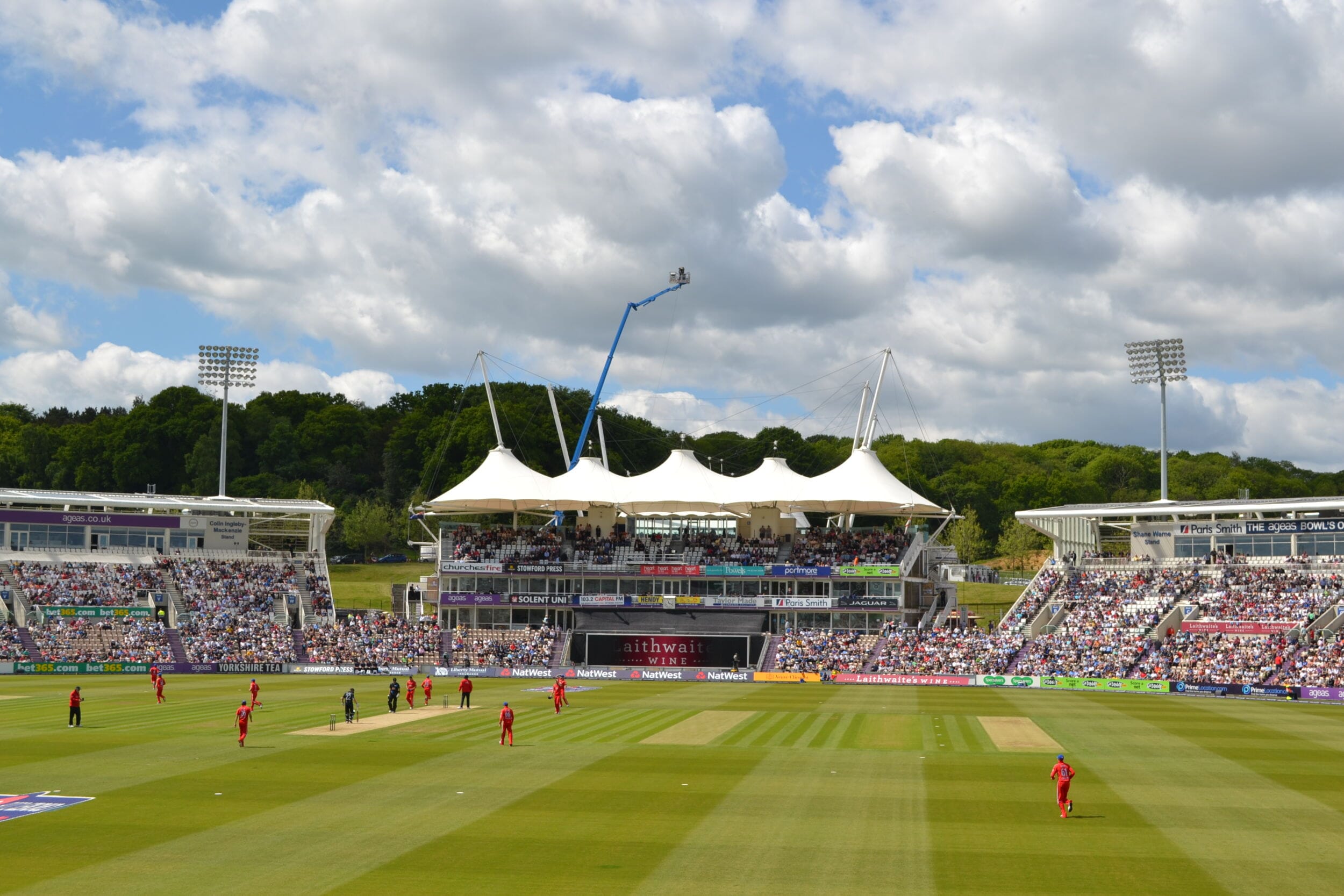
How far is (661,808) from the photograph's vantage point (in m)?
22.8

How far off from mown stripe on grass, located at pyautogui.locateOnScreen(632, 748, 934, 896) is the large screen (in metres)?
41.4

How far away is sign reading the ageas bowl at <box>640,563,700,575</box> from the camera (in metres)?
71.9

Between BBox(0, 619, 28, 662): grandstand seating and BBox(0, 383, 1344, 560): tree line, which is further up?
BBox(0, 383, 1344, 560): tree line

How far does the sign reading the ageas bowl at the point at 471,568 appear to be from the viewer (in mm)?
73688

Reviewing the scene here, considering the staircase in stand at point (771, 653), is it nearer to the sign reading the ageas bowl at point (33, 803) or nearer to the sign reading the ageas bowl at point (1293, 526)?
the sign reading the ageas bowl at point (1293, 526)

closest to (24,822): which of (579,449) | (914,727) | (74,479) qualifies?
(914,727)

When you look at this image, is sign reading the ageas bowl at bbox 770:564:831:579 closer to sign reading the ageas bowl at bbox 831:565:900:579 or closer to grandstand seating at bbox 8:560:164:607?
sign reading the ageas bowl at bbox 831:565:900:579

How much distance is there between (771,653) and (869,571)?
7.84 m

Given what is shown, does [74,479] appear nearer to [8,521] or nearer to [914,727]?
[8,521]

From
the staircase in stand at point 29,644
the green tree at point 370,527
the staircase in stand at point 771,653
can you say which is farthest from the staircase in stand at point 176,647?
the green tree at point 370,527

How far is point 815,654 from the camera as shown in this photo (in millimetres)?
65125

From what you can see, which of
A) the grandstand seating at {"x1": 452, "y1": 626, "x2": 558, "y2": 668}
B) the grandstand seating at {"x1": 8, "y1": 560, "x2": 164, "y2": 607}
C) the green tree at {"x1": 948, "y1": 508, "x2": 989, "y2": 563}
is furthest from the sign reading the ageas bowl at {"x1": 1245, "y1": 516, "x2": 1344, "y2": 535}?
the grandstand seating at {"x1": 8, "y1": 560, "x2": 164, "y2": 607}

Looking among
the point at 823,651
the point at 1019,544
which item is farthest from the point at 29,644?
the point at 1019,544

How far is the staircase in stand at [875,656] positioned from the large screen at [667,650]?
7.35 m
